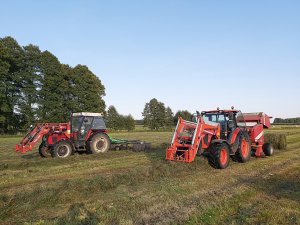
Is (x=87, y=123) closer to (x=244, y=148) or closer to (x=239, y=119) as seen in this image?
(x=239, y=119)

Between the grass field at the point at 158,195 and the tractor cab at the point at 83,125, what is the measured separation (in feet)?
13.5

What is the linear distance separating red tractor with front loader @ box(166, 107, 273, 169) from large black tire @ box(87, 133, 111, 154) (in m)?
5.14

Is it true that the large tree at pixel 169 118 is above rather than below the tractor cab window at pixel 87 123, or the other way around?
above

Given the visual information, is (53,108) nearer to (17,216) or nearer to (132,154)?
(132,154)

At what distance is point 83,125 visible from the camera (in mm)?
15117

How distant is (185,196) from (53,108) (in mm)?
37978

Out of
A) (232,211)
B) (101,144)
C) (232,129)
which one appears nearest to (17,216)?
(232,211)

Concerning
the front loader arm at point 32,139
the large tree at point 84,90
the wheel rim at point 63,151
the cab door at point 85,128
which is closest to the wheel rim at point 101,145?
the cab door at point 85,128

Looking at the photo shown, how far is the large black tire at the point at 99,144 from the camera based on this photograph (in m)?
15.1

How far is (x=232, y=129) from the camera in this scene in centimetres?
1218

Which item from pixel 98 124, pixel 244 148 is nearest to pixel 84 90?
pixel 98 124

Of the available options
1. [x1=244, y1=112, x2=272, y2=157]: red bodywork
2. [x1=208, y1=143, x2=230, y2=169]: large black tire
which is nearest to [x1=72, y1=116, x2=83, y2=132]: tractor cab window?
[x1=208, y1=143, x2=230, y2=169]: large black tire

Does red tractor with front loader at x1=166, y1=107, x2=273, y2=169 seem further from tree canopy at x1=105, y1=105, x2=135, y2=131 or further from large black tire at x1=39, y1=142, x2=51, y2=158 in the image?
tree canopy at x1=105, y1=105, x2=135, y2=131

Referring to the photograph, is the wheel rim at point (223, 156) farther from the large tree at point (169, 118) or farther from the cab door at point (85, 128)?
the large tree at point (169, 118)
